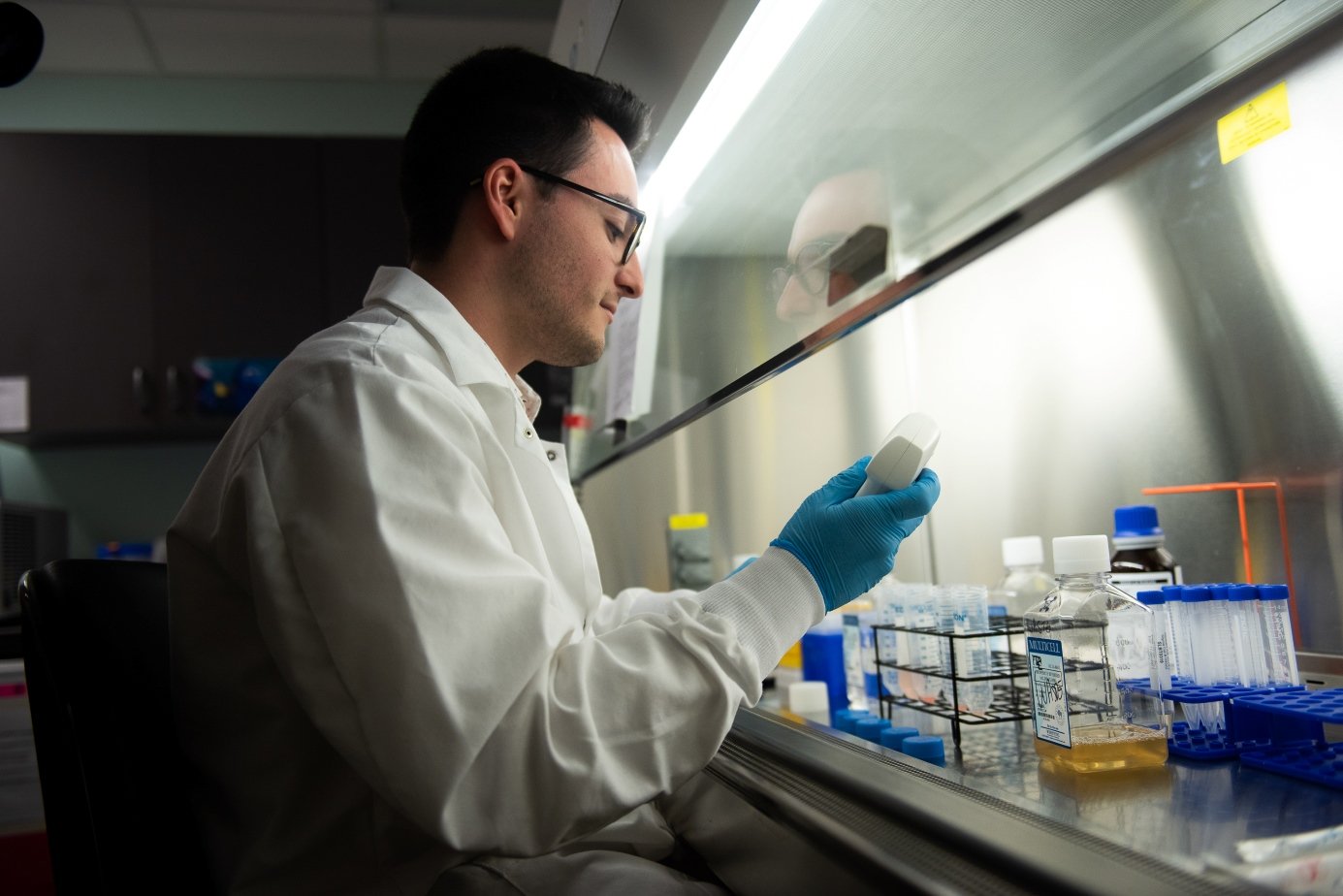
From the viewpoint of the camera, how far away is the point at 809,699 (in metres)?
1.15

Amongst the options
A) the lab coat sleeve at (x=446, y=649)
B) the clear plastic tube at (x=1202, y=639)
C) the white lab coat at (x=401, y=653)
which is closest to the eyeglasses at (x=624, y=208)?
the white lab coat at (x=401, y=653)

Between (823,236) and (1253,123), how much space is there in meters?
0.47

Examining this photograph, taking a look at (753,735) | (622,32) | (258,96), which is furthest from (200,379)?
(753,735)

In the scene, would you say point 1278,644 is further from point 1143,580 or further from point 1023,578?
point 1023,578

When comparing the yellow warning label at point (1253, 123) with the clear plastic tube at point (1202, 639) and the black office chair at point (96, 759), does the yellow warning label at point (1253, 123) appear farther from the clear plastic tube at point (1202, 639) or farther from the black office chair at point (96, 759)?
the black office chair at point (96, 759)

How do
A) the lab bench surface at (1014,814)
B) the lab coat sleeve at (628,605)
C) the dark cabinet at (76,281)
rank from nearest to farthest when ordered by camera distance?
1. the lab bench surface at (1014,814)
2. the lab coat sleeve at (628,605)
3. the dark cabinet at (76,281)

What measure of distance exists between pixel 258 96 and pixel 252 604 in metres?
3.41

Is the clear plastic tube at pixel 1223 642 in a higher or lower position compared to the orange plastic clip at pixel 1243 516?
lower

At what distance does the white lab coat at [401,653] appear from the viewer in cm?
66

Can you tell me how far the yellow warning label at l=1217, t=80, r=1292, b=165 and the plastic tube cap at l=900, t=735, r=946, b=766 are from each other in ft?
2.39

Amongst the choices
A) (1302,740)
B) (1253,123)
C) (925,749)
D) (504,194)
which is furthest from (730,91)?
(1302,740)

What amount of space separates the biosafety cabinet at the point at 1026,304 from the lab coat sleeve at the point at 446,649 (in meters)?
0.12

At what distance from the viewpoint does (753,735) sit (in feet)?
3.03

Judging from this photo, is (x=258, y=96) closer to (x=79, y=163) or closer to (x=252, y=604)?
(x=79, y=163)
